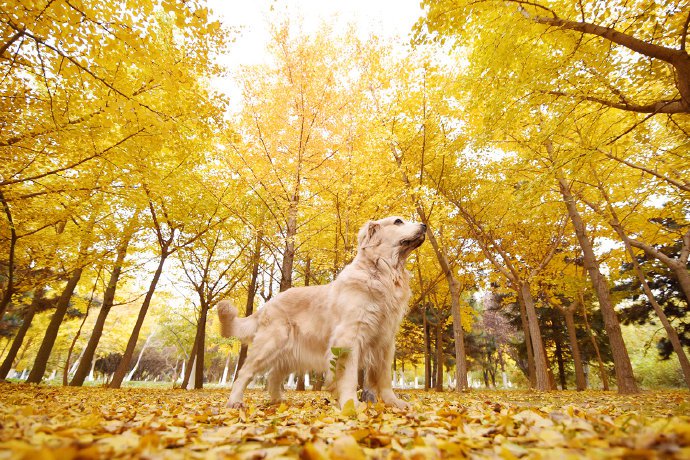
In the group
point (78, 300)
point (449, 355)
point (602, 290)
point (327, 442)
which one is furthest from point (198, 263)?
point (449, 355)

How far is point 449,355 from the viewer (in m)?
25.7

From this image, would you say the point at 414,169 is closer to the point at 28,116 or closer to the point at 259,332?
the point at 259,332

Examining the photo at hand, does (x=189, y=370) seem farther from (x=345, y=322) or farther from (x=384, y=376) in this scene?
(x=345, y=322)

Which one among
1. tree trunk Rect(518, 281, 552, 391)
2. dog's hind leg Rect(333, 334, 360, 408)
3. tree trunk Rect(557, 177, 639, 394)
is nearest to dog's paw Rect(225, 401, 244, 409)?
dog's hind leg Rect(333, 334, 360, 408)

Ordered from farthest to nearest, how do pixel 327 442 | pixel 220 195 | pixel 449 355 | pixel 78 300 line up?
pixel 449 355, pixel 78 300, pixel 220 195, pixel 327 442

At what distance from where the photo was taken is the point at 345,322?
368 cm

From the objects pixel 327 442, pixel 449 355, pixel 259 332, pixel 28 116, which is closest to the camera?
pixel 327 442

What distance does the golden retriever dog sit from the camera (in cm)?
368

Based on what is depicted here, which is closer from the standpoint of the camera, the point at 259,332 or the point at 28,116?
the point at 259,332

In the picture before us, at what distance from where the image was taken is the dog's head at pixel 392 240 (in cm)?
417

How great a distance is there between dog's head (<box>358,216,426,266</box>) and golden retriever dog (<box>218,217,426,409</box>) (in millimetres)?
13

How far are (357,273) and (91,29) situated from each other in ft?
17.3

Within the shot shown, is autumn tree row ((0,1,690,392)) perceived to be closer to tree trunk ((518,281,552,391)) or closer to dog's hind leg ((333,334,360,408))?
tree trunk ((518,281,552,391))

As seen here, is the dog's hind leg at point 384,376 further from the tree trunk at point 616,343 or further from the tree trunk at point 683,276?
the tree trunk at point 683,276
